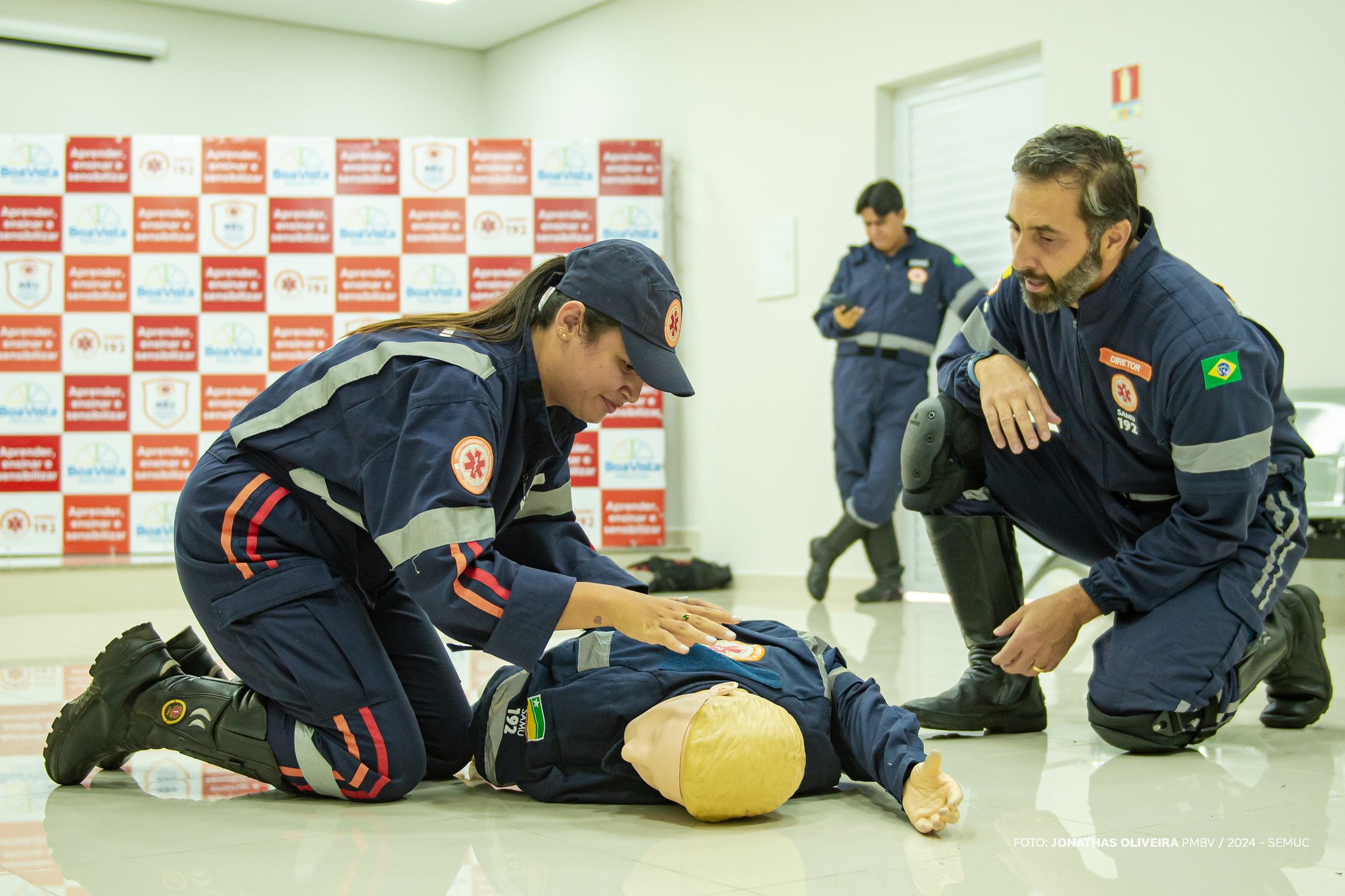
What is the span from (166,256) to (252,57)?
2140mm

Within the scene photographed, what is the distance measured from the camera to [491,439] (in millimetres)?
1650

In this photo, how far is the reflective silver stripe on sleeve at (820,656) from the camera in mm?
1783

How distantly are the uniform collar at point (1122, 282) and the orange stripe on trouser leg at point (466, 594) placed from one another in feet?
3.81

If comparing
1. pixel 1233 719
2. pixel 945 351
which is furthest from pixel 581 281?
pixel 1233 719

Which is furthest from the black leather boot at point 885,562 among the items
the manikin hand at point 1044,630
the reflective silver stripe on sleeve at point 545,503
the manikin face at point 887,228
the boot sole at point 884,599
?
the reflective silver stripe on sleeve at point 545,503

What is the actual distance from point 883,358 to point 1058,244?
9.84ft

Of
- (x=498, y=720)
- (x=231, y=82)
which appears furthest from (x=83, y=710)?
(x=231, y=82)

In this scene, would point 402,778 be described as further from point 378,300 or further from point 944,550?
point 378,300

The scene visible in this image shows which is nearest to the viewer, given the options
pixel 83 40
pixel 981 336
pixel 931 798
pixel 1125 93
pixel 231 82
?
pixel 931 798

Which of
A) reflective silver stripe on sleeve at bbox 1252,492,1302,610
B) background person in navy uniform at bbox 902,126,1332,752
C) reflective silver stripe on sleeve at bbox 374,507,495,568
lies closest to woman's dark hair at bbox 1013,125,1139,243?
background person in navy uniform at bbox 902,126,1332,752

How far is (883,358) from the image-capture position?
5.07 metres

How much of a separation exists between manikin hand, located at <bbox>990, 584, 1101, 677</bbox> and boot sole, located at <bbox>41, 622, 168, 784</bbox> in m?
1.34

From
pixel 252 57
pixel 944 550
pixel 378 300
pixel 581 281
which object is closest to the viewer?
pixel 581 281

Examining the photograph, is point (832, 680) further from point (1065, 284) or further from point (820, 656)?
point (1065, 284)
